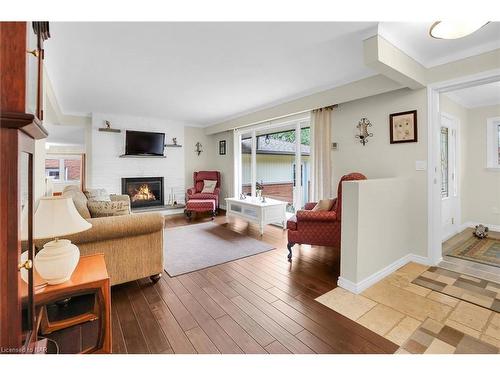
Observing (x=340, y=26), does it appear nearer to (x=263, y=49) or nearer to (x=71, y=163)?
(x=263, y=49)

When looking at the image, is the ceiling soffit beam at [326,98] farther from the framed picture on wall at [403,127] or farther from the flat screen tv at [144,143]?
the flat screen tv at [144,143]

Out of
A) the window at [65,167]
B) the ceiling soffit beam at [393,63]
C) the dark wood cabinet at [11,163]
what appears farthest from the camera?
the window at [65,167]

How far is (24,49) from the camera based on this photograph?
0.74 meters

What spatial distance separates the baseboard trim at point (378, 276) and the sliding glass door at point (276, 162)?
6.75 ft

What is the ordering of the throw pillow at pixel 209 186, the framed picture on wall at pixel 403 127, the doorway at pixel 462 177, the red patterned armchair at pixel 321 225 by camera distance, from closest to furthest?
the red patterned armchair at pixel 321 225 < the framed picture on wall at pixel 403 127 < the doorway at pixel 462 177 < the throw pillow at pixel 209 186

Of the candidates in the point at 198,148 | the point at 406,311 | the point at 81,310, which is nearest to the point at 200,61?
the point at 81,310

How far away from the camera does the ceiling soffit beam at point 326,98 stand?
3.11 metres

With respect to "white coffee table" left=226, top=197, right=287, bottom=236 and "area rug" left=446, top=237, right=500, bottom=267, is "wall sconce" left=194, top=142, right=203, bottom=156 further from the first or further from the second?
"area rug" left=446, top=237, right=500, bottom=267

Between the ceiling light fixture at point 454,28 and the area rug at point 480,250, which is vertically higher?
the ceiling light fixture at point 454,28

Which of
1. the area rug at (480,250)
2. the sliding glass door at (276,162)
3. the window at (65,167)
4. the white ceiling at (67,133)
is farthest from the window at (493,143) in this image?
the window at (65,167)

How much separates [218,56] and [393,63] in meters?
1.80

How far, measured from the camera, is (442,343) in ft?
5.32

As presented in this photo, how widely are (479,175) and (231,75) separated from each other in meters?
4.74

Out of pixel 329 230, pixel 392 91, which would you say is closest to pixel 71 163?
pixel 329 230
